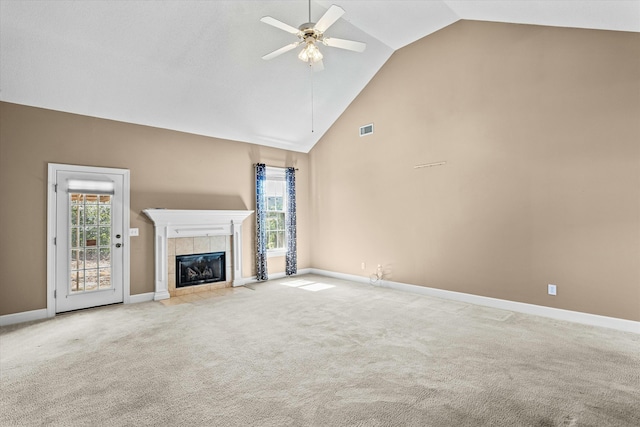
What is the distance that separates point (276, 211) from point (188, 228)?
2016mm

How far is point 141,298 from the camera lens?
5.20 meters

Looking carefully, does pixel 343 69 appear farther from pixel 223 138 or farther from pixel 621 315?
pixel 621 315

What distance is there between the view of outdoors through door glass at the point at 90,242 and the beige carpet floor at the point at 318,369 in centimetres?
55

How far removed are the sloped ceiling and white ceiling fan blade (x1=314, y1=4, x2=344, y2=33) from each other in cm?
153

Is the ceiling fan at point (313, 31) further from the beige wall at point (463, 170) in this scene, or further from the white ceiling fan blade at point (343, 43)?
the beige wall at point (463, 170)

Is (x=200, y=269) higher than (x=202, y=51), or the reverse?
(x=202, y=51)

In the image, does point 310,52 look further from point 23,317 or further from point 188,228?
point 23,317

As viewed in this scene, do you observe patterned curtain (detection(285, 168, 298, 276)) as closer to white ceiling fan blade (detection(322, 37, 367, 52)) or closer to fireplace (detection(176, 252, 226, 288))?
fireplace (detection(176, 252, 226, 288))

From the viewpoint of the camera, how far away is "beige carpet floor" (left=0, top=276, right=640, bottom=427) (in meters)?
2.17

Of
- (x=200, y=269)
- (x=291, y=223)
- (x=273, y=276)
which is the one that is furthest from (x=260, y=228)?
(x=200, y=269)

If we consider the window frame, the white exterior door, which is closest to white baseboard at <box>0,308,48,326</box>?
the white exterior door

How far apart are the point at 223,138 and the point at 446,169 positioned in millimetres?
4167

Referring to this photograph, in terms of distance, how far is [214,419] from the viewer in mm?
2117

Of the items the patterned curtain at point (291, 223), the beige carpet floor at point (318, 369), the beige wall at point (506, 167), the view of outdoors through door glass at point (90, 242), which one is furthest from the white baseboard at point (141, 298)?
the beige wall at point (506, 167)
